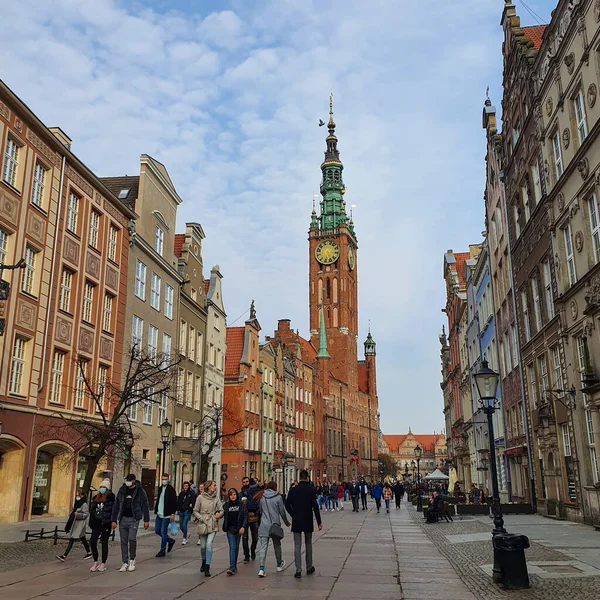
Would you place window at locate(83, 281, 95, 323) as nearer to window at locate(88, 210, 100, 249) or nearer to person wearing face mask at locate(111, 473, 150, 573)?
window at locate(88, 210, 100, 249)

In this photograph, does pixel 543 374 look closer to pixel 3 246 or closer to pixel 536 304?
pixel 536 304

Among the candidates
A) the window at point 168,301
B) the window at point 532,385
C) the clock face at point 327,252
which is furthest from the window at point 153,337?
the clock face at point 327,252

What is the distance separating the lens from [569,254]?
70.3ft

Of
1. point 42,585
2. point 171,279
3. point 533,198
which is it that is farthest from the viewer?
point 171,279

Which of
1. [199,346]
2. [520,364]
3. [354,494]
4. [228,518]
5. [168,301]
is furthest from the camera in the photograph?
[199,346]

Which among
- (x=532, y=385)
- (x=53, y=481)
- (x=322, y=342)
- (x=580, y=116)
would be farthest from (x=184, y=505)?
(x=322, y=342)

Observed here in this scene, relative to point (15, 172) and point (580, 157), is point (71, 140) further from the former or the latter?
point (580, 157)

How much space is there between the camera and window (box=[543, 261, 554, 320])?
23.5 meters

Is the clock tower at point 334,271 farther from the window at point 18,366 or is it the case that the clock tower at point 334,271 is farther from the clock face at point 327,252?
the window at point 18,366

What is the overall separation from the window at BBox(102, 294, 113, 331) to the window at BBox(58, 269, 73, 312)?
2.92 metres

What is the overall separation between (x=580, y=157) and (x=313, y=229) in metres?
106

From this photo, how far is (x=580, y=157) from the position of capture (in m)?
19.5

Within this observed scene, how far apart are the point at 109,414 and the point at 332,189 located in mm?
104194

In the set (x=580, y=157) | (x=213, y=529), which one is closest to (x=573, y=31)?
(x=580, y=157)
